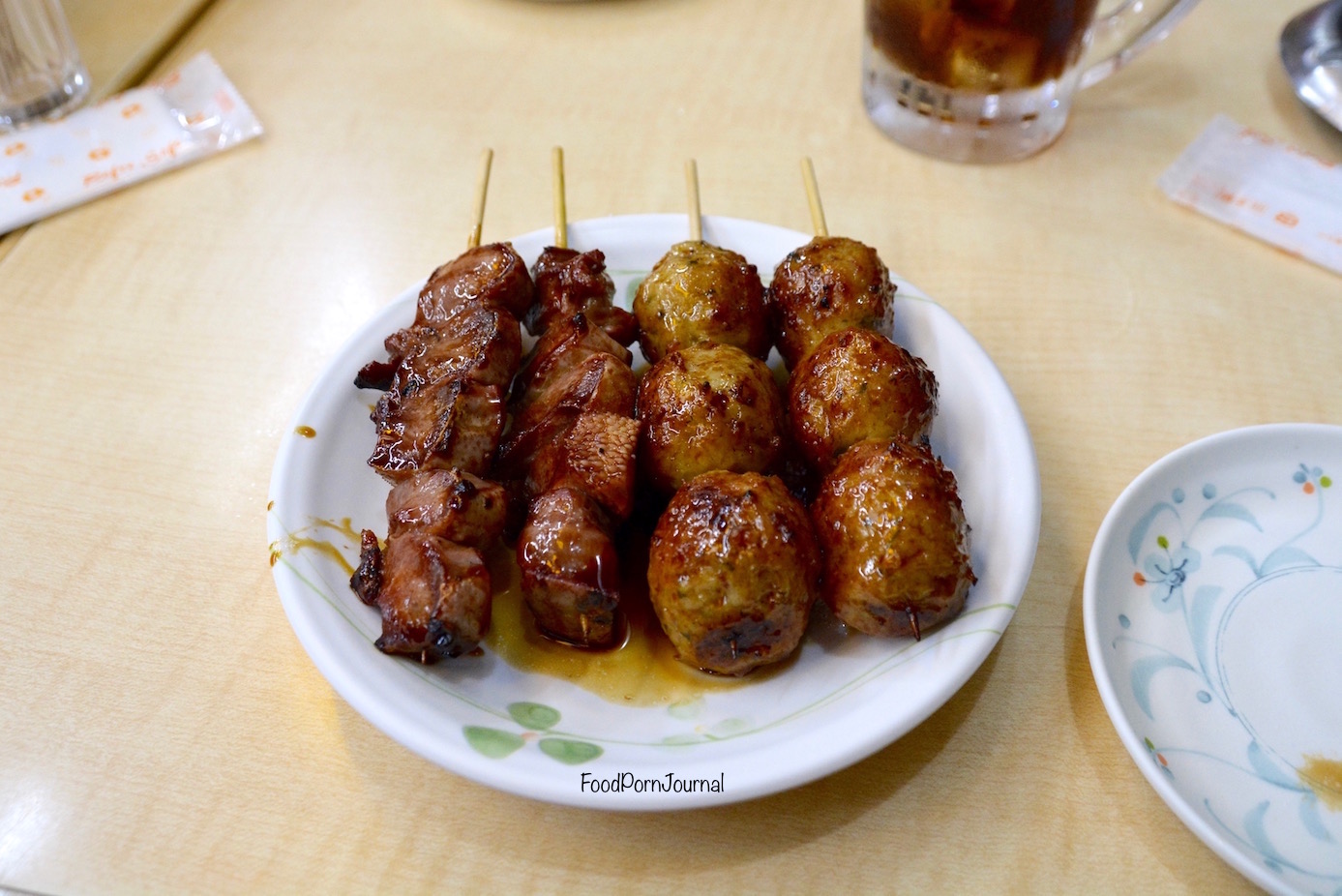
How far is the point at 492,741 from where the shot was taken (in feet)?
5.35

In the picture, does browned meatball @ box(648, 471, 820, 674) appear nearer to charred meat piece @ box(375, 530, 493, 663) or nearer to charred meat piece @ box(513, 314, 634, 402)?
charred meat piece @ box(375, 530, 493, 663)

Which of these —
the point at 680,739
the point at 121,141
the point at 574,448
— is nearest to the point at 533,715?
the point at 680,739

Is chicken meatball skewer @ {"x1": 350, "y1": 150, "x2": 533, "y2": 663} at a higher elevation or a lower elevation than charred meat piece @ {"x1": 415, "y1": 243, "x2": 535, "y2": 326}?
lower

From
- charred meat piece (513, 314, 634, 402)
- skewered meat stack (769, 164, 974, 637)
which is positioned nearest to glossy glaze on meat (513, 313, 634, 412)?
charred meat piece (513, 314, 634, 402)

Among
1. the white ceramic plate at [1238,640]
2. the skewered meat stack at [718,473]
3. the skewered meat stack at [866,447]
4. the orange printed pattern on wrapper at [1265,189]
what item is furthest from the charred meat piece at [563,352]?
the orange printed pattern on wrapper at [1265,189]

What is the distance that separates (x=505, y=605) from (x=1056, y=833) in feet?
3.76

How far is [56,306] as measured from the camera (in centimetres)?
290

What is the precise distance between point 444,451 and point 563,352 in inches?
14.6

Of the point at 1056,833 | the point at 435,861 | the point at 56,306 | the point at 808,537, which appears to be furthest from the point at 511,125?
the point at 1056,833

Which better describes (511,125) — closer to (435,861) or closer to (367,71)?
(367,71)

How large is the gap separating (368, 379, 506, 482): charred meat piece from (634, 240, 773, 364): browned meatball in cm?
42

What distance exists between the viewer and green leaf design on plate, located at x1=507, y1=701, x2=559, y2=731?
5.61ft

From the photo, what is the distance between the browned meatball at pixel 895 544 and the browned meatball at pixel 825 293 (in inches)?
17.4

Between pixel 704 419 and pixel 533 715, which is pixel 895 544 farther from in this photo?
pixel 533 715
